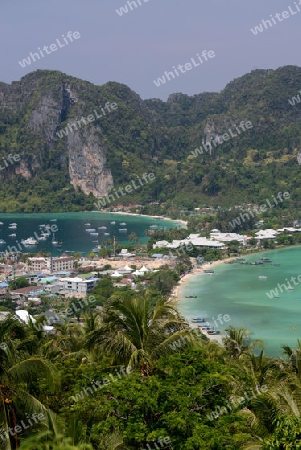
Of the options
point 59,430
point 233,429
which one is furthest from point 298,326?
point 59,430

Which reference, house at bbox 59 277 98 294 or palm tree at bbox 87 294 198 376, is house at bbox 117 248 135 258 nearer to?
house at bbox 59 277 98 294

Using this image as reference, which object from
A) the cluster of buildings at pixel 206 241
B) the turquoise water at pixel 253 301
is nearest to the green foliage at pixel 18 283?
the turquoise water at pixel 253 301

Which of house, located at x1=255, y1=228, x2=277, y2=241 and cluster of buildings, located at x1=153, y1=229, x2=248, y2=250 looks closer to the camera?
cluster of buildings, located at x1=153, y1=229, x2=248, y2=250

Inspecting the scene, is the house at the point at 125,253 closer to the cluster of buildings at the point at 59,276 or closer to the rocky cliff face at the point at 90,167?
the cluster of buildings at the point at 59,276

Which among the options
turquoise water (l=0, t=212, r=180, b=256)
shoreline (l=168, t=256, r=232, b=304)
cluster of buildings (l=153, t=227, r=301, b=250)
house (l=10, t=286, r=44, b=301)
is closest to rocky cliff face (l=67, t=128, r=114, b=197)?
turquoise water (l=0, t=212, r=180, b=256)

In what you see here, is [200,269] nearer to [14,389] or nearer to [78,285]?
[78,285]

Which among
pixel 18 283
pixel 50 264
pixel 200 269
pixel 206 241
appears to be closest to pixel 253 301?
pixel 200 269

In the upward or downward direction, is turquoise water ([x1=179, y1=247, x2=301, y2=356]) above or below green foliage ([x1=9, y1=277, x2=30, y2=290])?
below
